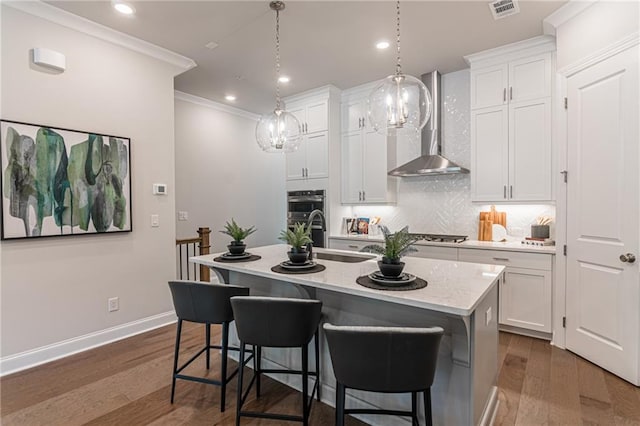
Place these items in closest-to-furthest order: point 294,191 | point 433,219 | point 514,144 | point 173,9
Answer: point 173,9, point 514,144, point 433,219, point 294,191

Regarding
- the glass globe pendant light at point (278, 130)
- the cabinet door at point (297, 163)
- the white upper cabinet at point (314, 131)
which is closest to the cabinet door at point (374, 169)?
the white upper cabinet at point (314, 131)

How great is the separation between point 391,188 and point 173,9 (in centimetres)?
332

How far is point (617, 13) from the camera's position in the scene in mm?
2523

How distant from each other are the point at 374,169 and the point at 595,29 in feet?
8.74

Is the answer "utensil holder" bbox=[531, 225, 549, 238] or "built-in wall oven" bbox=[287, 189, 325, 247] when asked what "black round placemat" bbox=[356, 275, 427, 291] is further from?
"built-in wall oven" bbox=[287, 189, 325, 247]

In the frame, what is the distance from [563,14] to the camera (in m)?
2.89

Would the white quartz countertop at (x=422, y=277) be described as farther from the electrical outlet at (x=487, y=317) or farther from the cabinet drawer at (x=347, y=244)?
the cabinet drawer at (x=347, y=244)

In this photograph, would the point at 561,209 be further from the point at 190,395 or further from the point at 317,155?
the point at 190,395

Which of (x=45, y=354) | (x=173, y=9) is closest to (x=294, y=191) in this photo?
(x=173, y=9)

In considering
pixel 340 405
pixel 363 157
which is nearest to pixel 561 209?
pixel 363 157

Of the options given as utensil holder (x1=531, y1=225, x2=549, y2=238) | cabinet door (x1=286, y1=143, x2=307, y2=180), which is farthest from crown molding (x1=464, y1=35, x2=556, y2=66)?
cabinet door (x1=286, y1=143, x2=307, y2=180)

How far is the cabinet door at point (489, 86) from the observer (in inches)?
143

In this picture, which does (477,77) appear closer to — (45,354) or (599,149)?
(599,149)

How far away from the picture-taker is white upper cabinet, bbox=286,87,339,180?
481 cm
